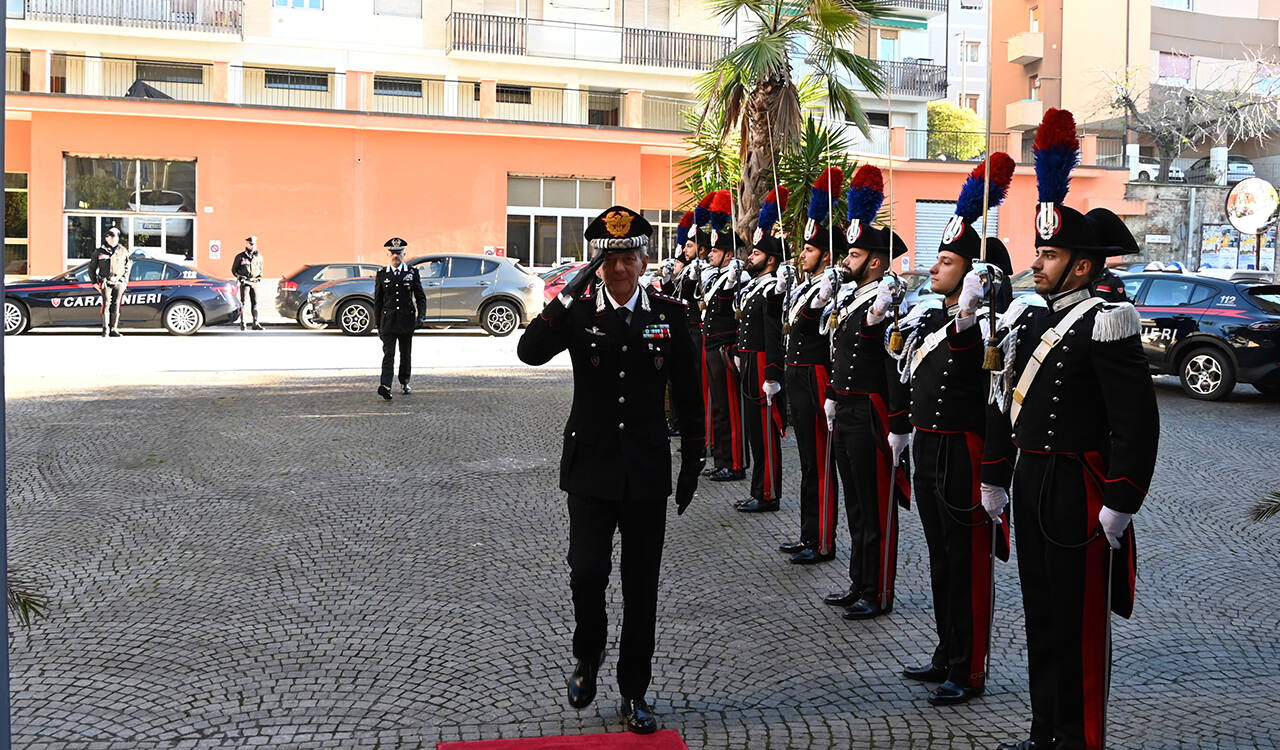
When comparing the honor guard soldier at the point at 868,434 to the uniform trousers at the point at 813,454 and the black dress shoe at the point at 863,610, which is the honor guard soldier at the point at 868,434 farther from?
the uniform trousers at the point at 813,454

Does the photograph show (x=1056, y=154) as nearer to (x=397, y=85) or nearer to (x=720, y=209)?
(x=720, y=209)

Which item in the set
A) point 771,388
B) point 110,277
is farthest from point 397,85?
point 771,388


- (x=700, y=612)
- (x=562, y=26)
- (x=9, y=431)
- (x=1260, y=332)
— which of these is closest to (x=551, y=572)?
(x=700, y=612)

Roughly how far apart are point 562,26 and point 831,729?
116 feet

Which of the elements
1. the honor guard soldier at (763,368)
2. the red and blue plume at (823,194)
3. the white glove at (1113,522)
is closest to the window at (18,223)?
the honor guard soldier at (763,368)

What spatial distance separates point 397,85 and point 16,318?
644 inches

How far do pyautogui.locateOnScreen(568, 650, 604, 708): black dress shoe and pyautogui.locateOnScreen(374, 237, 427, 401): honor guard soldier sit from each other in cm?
1016

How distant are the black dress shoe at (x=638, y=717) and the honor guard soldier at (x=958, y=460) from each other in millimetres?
1237

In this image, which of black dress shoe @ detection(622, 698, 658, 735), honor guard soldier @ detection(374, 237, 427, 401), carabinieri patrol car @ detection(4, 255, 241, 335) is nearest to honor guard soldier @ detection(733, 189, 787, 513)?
black dress shoe @ detection(622, 698, 658, 735)

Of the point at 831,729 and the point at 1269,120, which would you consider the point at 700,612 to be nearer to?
the point at 831,729

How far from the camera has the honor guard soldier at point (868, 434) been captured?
263 inches

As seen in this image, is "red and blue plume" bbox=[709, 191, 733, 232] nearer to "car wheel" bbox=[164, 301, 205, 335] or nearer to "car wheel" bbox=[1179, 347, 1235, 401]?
"car wheel" bbox=[1179, 347, 1235, 401]

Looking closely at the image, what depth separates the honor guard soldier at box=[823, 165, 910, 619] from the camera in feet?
21.9

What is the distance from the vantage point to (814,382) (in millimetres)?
7895
